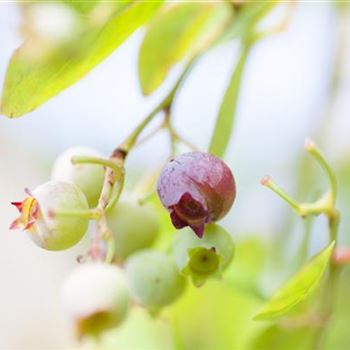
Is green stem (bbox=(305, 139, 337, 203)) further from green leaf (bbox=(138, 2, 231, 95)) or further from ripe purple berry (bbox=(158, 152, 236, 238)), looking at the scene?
green leaf (bbox=(138, 2, 231, 95))

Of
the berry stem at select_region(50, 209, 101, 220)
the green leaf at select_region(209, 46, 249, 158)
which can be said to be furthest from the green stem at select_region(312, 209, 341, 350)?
the berry stem at select_region(50, 209, 101, 220)

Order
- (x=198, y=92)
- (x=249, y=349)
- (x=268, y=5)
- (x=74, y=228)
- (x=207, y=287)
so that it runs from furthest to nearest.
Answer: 1. (x=198, y=92)
2. (x=207, y=287)
3. (x=249, y=349)
4. (x=268, y=5)
5. (x=74, y=228)

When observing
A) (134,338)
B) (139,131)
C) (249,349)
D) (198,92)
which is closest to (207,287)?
(134,338)

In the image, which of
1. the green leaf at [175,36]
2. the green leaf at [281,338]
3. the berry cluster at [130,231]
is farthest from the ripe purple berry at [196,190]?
the green leaf at [281,338]

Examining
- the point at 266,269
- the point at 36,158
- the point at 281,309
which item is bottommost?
the point at 36,158

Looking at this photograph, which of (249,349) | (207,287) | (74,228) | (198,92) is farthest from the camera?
(198,92)

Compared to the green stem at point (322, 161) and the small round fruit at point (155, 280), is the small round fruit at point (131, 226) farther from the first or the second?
the green stem at point (322, 161)

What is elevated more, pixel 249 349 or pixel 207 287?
pixel 249 349

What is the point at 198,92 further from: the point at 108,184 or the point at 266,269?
the point at 108,184
